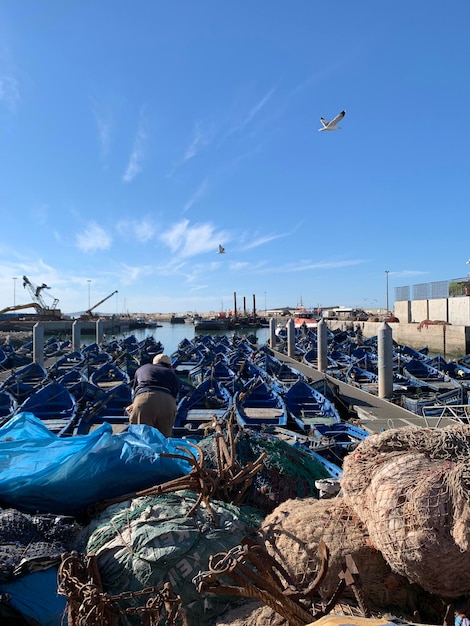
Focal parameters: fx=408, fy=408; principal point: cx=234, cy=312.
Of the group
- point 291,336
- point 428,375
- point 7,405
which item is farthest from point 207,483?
point 291,336

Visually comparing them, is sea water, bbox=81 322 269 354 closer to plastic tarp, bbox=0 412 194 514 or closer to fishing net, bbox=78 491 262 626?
plastic tarp, bbox=0 412 194 514

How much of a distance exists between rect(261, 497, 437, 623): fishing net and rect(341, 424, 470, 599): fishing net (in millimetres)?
205

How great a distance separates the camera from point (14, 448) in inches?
178

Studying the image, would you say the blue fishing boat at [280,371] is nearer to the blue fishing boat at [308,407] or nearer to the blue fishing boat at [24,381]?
the blue fishing boat at [308,407]

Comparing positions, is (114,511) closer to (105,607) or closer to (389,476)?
(105,607)

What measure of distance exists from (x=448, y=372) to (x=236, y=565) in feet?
75.2

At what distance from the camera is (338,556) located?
9.66ft

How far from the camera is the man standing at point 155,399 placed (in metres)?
6.21

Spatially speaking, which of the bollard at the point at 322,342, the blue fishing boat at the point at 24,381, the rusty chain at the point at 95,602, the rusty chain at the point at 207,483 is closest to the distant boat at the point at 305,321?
the bollard at the point at 322,342

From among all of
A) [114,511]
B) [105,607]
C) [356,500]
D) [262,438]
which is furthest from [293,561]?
[262,438]

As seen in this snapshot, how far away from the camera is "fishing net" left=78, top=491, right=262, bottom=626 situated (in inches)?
114

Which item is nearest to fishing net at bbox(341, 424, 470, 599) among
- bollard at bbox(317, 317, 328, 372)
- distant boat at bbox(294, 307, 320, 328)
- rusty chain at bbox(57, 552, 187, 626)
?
rusty chain at bbox(57, 552, 187, 626)

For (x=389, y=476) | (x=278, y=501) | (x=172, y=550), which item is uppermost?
(x=389, y=476)

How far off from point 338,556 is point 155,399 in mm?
3869
